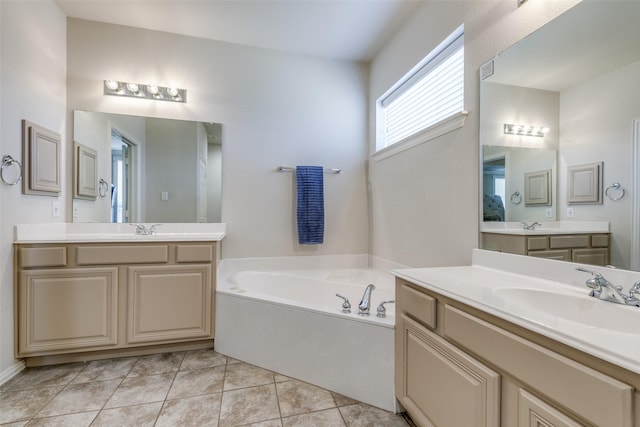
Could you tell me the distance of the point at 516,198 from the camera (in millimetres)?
1462

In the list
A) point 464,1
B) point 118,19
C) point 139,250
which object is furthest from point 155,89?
point 464,1

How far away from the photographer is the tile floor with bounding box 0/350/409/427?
1.44m

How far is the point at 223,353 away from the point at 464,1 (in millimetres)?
2835

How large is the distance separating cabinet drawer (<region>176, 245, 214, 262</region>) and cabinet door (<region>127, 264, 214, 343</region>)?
0.17 feet

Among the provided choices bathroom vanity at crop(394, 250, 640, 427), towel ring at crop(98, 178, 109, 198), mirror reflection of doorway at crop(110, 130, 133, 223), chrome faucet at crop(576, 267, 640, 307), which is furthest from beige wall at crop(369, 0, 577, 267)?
towel ring at crop(98, 178, 109, 198)

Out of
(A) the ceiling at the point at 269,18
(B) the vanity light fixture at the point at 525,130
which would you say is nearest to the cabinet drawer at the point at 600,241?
(B) the vanity light fixture at the point at 525,130

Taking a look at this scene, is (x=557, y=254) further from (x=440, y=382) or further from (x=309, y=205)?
(x=309, y=205)

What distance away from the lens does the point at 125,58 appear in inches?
97.6

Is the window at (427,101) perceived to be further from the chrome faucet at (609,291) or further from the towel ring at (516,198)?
the chrome faucet at (609,291)

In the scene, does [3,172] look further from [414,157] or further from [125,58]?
[414,157]

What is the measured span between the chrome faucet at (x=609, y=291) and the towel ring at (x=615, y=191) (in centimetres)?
29

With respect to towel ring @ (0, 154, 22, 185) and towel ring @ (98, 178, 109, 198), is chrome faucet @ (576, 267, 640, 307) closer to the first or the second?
towel ring @ (0, 154, 22, 185)

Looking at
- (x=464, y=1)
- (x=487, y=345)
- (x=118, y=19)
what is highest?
(x=118, y=19)

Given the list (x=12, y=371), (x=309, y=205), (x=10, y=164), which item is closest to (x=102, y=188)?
(x=10, y=164)
